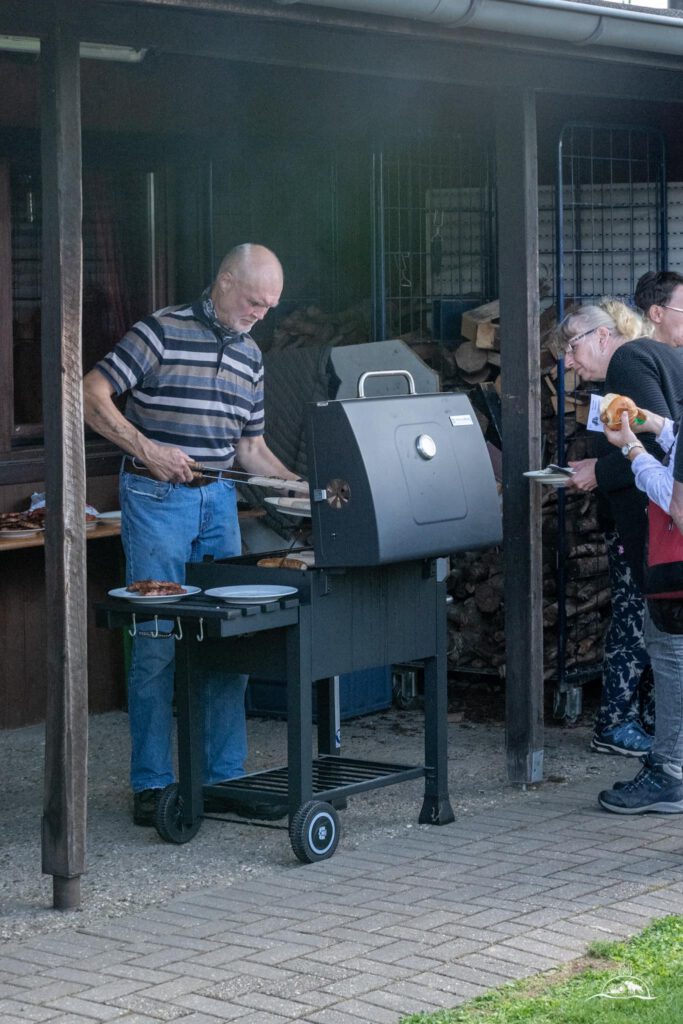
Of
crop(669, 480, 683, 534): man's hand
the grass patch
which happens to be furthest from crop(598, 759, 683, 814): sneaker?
the grass patch

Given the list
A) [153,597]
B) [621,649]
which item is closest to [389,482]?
[153,597]

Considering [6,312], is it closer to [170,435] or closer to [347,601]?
[170,435]

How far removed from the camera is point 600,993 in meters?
4.14

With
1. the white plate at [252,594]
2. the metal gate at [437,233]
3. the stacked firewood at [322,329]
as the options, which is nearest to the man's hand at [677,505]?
the white plate at [252,594]

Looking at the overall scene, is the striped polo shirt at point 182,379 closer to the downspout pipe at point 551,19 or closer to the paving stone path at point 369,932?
the downspout pipe at point 551,19

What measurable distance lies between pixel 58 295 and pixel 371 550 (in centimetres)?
127

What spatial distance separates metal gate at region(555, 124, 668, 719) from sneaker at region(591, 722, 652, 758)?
59 centimetres

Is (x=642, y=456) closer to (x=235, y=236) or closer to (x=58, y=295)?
(x=58, y=295)

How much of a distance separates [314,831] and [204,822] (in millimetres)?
748

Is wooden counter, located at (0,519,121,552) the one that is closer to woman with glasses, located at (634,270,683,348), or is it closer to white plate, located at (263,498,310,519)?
white plate, located at (263,498,310,519)

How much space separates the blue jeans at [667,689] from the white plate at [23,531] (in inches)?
104

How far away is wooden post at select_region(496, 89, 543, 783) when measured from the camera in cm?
624

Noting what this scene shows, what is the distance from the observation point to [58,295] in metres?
4.92

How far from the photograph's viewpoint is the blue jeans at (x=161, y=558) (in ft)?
19.4
